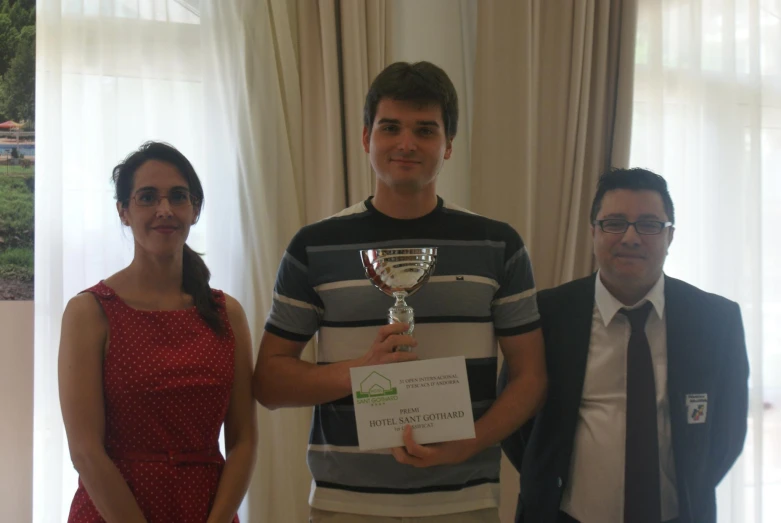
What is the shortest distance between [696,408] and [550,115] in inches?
60.0

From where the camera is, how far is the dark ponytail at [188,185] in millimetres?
1516

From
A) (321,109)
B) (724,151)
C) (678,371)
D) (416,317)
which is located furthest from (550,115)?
(416,317)

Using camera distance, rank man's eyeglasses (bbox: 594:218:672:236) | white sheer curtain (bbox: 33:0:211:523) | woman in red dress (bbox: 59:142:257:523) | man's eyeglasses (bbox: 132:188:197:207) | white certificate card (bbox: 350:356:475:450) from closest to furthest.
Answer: white certificate card (bbox: 350:356:475:450)
woman in red dress (bbox: 59:142:257:523)
man's eyeglasses (bbox: 132:188:197:207)
man's eyeglasses (bbox: 594:218:672:236)
white sheer curtain (bbox: 33:0:211:523)

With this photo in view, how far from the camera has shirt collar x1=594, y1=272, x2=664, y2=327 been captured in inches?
63.8

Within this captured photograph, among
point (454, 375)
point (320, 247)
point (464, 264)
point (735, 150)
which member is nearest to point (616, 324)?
point (464, 264)

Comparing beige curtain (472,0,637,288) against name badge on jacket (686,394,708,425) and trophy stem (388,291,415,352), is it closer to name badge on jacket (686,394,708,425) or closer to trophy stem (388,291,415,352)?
name badge on jacket (686,394,708,425)

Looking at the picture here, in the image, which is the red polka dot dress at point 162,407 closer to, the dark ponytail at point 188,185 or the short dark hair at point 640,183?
the dark ponytail at point 188,185

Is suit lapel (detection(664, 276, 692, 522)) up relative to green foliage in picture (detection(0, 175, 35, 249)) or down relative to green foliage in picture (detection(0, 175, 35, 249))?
down

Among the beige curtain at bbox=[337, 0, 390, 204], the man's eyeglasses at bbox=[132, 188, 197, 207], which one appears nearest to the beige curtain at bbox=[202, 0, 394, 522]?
the beige curtain at bbox=[337, 0, 390, 204]

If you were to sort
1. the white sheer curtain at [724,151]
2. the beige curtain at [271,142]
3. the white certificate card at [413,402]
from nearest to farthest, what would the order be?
the white certificate card at [413,402] → the beige curtain at [271,142] → the white sheer curtain at [724,151]

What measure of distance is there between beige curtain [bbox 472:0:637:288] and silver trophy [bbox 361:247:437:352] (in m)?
1.42

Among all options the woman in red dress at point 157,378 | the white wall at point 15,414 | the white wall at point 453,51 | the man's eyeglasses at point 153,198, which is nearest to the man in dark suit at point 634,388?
the woman in red dress at point 157,378

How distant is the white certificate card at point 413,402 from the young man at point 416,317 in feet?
0.33

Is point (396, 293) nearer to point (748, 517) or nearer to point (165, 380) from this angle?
point (165, 380)
